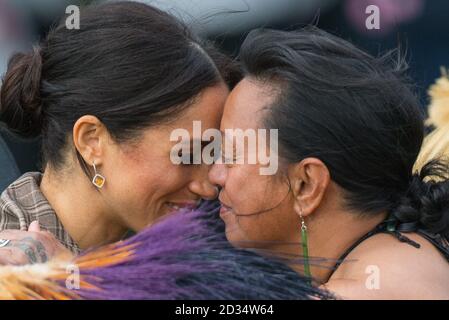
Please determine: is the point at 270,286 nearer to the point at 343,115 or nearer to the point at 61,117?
the point at 343,115

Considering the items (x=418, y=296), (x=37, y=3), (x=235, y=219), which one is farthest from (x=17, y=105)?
(x=37, y=3)

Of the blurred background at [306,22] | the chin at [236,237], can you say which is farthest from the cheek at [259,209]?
the blurred background at [306,22]

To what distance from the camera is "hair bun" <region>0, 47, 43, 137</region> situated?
1.99 m

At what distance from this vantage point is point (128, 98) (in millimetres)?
1892

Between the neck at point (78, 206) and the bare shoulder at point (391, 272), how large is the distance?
617 millimetres

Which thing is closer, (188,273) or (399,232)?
(188,273)

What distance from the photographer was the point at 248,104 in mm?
1843

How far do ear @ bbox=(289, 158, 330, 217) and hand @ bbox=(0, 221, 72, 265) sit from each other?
1.68 feet

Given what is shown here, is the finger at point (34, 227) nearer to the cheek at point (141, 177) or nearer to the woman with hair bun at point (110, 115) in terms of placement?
the woman with hair bun at point (110, 115)

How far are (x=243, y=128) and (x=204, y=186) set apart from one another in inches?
8.9

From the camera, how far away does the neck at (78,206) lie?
6.46 feet

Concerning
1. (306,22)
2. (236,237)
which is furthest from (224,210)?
(306,22)

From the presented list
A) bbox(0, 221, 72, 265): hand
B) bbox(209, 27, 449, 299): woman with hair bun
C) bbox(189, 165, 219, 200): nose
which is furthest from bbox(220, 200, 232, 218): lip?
bbox(0, 221, 72, 265): hand

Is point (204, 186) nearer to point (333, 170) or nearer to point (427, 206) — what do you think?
point (333, 170)
